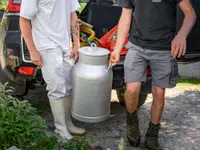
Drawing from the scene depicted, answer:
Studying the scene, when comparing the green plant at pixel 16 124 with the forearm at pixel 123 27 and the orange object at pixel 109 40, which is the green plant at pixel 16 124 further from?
the orange object at pixel 109 40

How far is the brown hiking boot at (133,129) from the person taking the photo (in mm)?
4246

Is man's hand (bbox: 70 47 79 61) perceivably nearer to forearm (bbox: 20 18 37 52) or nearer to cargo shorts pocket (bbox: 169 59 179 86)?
forearm (bbox: 20 18 37 52)

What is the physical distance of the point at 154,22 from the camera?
150 inches

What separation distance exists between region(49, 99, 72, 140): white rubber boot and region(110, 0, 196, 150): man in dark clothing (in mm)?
649

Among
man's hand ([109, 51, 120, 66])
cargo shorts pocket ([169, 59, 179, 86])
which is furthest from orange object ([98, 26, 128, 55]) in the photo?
cargo shorts pocket ([169, 59, 179, 86])

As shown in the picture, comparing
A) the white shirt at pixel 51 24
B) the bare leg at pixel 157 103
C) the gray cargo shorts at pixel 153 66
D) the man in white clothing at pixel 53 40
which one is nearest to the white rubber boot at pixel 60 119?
the man in white clothing at pixel 53 40

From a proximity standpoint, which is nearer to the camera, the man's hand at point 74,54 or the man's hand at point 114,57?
the man's hand at point 114,57

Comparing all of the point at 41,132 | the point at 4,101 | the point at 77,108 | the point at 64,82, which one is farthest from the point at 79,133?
the point at 4,101

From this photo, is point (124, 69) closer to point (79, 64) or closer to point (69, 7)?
point (79, 64)

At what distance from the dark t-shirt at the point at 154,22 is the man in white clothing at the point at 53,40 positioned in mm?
584

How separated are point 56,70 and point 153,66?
0.90 m

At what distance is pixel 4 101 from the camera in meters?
3.39

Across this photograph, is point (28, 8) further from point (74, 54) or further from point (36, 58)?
point (74, 54)

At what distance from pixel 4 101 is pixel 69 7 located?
1143 mm
